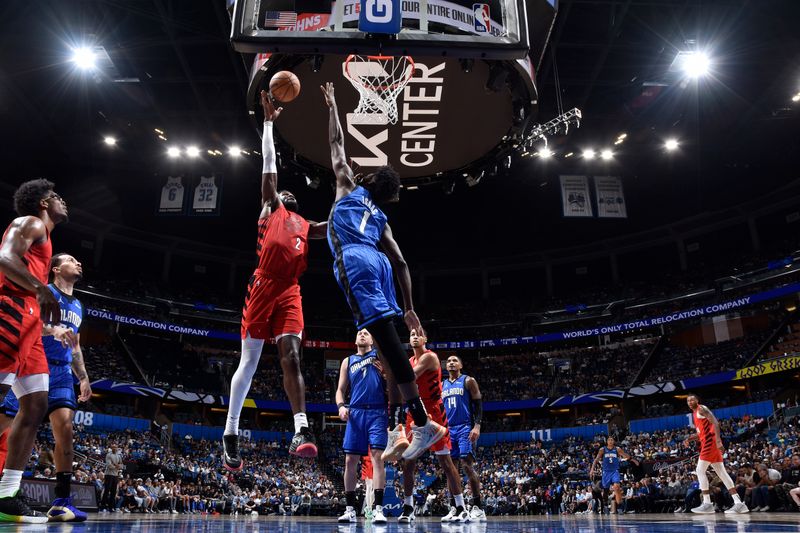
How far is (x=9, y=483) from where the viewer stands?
4105 millimetres

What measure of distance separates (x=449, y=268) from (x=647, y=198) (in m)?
13.4

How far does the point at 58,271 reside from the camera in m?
5.89

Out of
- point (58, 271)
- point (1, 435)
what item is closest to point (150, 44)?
point (58, 271)

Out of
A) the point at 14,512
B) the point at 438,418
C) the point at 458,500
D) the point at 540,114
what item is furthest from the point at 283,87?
the point at 540,114

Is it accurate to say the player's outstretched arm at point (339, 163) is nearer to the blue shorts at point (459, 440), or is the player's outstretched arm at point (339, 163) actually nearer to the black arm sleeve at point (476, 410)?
the black arm sleeve at point (476, 410)

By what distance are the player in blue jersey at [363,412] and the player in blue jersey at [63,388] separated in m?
2.78

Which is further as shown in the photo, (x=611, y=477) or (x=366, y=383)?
(x=611, y=477)

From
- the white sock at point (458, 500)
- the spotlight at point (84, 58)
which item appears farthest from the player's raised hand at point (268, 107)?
the spotlight at point (84, 58)

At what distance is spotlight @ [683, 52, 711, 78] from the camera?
18.9m

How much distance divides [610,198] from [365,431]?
68.0 ft

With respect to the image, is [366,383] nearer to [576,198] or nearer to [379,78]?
[379,78]

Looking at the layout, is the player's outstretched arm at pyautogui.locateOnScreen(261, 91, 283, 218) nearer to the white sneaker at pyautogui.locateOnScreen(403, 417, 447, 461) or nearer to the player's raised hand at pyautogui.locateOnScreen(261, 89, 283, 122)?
the player's raised hand at pyautogui.locateOnScreen(261, 89, 283, 122)

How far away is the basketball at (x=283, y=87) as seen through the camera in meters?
5.45

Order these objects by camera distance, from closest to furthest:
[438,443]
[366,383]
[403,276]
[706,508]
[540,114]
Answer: [403,276]
[438,443]
[366,383]
[706,508]
[540,114]
